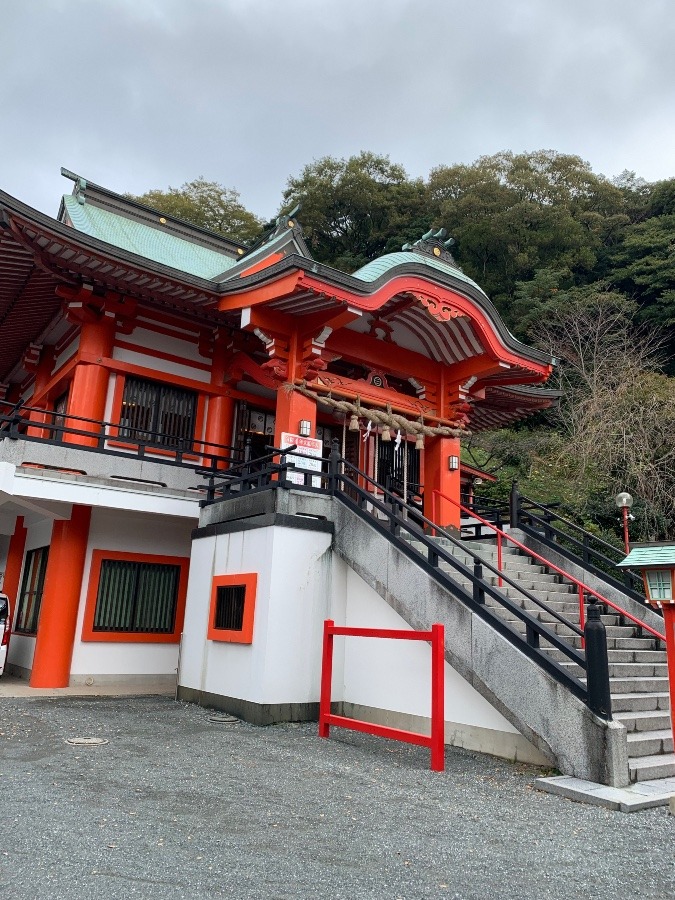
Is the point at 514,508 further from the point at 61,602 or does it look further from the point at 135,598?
the point at 61,602

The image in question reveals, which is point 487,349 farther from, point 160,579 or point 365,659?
point 160,579

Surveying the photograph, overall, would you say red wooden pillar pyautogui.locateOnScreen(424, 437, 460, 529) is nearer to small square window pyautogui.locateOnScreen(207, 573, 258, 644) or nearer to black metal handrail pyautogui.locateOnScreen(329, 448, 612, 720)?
black metal handrail pyautogui.locateOnScreen(329, 448, 612, 720)

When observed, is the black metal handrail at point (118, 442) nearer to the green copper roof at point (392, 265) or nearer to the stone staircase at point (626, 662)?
the green copper roof at point (392, 265)

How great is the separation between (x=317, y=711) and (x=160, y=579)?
15.2ft

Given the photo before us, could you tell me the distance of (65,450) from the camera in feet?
34.0

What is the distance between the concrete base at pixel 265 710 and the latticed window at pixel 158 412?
183 inches

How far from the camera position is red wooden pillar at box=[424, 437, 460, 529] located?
12643 mm

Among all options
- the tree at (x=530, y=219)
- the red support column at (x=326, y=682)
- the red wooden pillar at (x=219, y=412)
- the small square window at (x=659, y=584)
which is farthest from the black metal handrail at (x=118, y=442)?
the tree at (x=530, y=219)

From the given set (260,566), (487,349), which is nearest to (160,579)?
(260,566)

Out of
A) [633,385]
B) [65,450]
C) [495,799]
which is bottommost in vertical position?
[495,799]

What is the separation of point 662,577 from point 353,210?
3456 cm

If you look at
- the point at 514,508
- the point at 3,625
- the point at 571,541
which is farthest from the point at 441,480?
the point at 3,625

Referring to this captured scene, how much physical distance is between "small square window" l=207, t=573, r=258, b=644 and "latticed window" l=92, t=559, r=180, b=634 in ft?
8.63

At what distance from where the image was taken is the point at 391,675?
7996 mm
